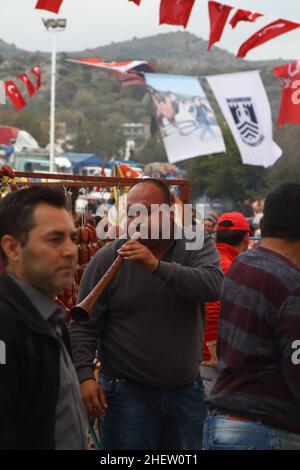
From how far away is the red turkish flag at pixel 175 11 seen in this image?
7128mm

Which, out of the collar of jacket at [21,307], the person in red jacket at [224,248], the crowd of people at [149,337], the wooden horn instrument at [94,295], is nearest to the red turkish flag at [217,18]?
the person in red jacket at [224,248]

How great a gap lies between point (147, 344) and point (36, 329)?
1458 millimetres

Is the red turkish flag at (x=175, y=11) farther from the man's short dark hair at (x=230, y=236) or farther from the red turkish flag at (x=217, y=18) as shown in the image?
the man's short dark hair at (x=230, y=236)

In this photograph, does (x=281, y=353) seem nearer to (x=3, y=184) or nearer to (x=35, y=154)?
(x=3, y=184)

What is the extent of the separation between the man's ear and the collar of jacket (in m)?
0.09

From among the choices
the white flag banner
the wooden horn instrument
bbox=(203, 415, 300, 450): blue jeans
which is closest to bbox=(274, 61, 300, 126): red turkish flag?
the white flag banner

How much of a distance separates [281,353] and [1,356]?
1055mm

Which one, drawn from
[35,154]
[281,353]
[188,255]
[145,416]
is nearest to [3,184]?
[188,255]

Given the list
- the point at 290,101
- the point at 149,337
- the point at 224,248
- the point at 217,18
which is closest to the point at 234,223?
the point at 224,248

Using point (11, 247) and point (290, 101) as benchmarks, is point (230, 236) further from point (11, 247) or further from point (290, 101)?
point (290, 101)

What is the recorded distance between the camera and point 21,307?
2330 mm

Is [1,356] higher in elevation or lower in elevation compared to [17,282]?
lower

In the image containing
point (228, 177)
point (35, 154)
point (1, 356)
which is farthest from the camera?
point (228, 177)

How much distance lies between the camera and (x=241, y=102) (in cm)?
1366
